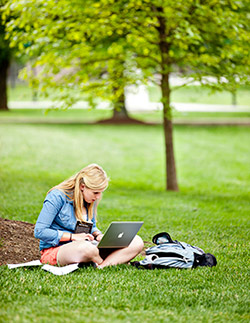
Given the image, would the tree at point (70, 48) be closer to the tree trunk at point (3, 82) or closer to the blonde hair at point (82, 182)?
the blonde hair at point (82, 182)

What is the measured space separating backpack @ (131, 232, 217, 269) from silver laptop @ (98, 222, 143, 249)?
0.99 ft

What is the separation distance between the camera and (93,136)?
23891 millimetres

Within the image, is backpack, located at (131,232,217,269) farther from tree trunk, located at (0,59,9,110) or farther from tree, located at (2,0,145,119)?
tree trunk, located at (0,59,9,110)


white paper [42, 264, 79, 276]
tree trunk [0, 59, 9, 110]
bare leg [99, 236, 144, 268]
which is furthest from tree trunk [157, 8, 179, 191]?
tree trunk [0, 59, 9, 110]

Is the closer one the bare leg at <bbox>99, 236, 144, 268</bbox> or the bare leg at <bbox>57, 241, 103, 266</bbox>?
the bare leg at <bbox>57, 241, 103, 266</bbox>

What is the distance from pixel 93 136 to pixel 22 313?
20.0 meters

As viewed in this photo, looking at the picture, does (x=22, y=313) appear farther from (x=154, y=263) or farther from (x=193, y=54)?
(x=193, y=54)

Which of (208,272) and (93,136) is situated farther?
(93,136)

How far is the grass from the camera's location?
4281mm

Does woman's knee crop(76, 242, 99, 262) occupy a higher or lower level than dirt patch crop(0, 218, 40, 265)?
higher

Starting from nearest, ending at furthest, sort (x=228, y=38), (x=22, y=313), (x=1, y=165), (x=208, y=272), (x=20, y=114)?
(x=22, y=313) → (x=208, y=272) → (x=228, y=38) → (x=1, y=165) → (x=20, y=114)

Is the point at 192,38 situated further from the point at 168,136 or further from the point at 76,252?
the point at 76,252

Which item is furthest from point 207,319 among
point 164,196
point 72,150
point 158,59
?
point 72,150

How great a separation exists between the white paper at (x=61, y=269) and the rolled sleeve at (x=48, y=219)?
0.25m
